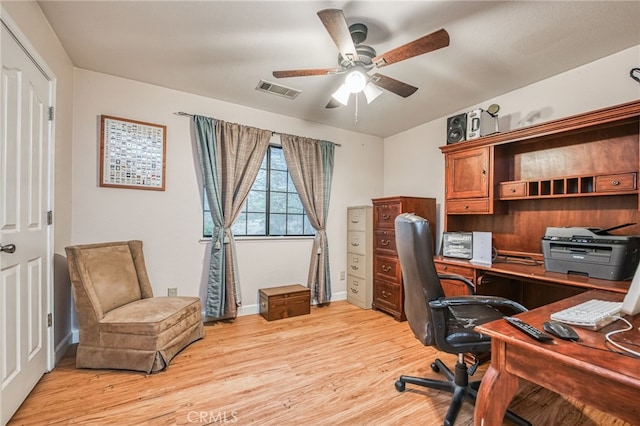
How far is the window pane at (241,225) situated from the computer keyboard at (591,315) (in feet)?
9.64

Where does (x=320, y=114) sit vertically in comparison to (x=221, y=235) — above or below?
above

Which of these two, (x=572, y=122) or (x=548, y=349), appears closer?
(x=548, y=349)

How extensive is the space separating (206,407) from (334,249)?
2.51 metres

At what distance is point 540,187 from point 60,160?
395 centimetres

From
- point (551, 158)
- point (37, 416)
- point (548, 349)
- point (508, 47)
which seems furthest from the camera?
point (551, 158)

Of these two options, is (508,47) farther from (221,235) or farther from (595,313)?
(221,235)

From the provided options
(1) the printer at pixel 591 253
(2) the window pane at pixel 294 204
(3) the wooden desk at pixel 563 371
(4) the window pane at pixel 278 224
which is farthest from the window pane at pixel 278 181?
(3) the wooden desk at pixel 563 371

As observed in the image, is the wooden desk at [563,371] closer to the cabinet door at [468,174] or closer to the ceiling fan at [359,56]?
the ceiling fan at [359,56]

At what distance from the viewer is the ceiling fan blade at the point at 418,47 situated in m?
1.54

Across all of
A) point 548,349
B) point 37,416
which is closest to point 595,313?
point 548,349

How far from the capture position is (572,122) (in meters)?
2.18

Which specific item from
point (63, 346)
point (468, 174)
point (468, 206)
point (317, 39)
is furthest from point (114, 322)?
point (468, 174)

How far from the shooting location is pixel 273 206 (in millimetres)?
3613

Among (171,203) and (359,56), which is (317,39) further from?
(171,203)
